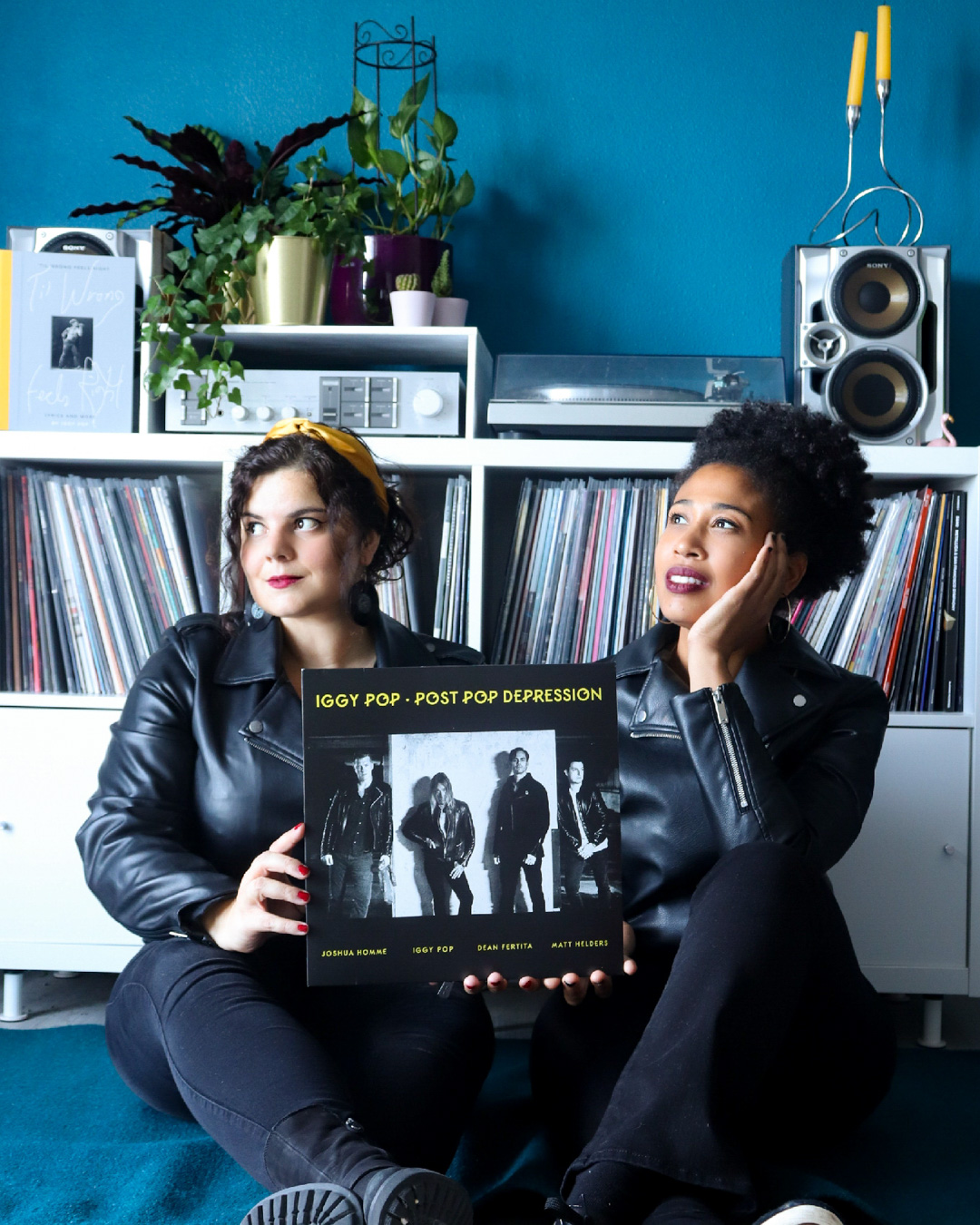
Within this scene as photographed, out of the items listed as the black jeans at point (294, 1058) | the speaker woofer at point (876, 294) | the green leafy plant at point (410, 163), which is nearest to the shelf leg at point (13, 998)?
the black jeans at point (294, 1058)

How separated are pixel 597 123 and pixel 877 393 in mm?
810

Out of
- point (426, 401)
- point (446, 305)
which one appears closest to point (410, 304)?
point (446, 305)

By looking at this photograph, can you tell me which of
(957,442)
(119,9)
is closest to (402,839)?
(957,442)

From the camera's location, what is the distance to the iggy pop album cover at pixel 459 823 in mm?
1185

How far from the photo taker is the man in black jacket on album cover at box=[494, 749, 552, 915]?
120 cm

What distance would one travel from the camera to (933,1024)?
Answer: 1914 mm

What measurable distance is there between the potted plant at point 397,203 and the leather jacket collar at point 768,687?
3.21 feet

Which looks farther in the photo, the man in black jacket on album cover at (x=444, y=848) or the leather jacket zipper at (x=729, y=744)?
the leather jacket zipper at (x=729, y=744)

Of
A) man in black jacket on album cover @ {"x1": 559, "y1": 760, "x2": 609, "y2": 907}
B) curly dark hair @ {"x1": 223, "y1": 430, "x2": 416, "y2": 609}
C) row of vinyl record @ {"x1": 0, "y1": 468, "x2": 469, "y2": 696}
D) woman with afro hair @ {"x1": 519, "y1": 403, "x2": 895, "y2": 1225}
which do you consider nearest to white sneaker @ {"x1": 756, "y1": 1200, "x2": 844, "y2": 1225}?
woman with afro hair @ {"x1": 519, "y1": 403, "x2": 895, "y2": 1225}

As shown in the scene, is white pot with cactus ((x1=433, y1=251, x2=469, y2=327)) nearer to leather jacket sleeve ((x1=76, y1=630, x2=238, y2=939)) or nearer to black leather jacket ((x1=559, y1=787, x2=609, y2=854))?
leather jacket sleeve ((x1=76, y1=630, x2=238, y2=939))

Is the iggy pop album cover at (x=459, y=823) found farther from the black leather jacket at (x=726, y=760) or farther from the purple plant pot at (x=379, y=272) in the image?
the purple plant pot at (x=379, y=272)

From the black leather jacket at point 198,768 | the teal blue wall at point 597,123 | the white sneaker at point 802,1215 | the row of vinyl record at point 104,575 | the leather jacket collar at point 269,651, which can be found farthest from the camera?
the teal blue wall at point 597,123

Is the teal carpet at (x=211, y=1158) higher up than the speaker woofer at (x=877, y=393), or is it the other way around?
the speaker woofer at (x=877, y=393)

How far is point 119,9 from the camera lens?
2.33 m
